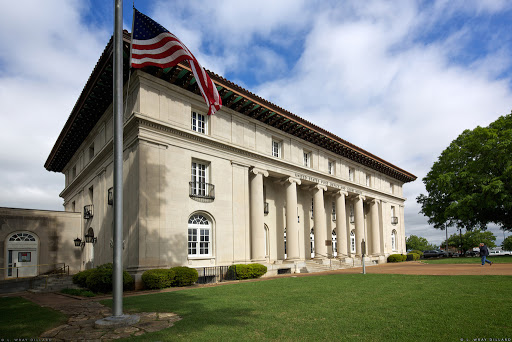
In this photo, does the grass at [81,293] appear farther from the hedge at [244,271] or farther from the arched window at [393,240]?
the arched window at [393,240]

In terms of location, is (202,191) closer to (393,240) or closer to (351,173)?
(351,173)

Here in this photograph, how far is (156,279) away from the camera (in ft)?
58.6

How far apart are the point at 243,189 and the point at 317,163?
34.7ft

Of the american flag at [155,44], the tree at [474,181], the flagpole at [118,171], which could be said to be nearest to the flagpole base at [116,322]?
the flagpole at [118,171]

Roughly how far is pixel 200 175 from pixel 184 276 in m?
6.96

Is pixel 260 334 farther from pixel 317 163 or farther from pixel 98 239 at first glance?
pixel 317 163

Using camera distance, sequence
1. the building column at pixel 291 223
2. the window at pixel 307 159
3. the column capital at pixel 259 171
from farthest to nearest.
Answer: the window at pixel 307 159
the building column at pixel 291 223
the column capital at pixel 259 171

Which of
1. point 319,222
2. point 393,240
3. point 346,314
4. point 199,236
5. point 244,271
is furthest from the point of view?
point 393,240

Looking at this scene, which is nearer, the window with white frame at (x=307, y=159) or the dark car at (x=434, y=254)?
the window with white frame at (x=307, y=159)

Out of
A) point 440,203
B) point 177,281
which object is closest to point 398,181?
point 440,203

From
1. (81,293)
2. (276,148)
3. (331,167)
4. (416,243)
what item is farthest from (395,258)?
(416,243)

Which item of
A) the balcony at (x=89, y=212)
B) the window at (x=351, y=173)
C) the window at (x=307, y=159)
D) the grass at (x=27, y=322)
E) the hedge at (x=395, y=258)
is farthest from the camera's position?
the hedge at (x=395, y=258)

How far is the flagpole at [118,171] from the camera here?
9.33m

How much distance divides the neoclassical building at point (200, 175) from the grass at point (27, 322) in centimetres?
810
